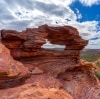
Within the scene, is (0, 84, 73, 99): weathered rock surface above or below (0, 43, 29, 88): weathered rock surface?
below

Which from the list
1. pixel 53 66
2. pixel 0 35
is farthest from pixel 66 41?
pixel 0 35

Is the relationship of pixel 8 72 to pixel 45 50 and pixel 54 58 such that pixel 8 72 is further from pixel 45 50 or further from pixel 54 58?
pixel 54 58

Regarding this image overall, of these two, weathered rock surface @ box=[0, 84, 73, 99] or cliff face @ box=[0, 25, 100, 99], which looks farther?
cliff face @ box=[0, 25, 100, 99]

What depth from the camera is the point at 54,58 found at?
19.5m

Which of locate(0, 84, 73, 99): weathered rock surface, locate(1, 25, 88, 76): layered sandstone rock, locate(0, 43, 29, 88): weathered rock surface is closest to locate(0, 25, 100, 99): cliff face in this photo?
locate(1, 25, 88, 76): layered sandstone rock

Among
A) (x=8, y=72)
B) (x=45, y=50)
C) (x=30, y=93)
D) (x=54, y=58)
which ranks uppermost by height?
(x=45, y=50)

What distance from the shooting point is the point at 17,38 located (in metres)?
17.6

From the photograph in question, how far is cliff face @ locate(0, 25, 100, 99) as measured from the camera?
1755 centimetres

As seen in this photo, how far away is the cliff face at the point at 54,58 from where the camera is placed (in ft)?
57.6

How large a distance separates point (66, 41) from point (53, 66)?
106 inches

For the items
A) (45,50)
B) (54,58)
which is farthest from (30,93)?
(54,58)

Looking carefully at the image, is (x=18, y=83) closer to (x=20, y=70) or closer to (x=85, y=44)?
(x=20, y=70)

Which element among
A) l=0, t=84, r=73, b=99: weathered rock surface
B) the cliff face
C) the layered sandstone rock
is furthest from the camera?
the layered sandstone rock

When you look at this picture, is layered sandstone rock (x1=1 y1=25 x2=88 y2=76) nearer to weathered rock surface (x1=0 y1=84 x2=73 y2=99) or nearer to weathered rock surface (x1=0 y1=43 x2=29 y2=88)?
weathered rock surface (x1=0 y1=43 x2=29 y2=88)
